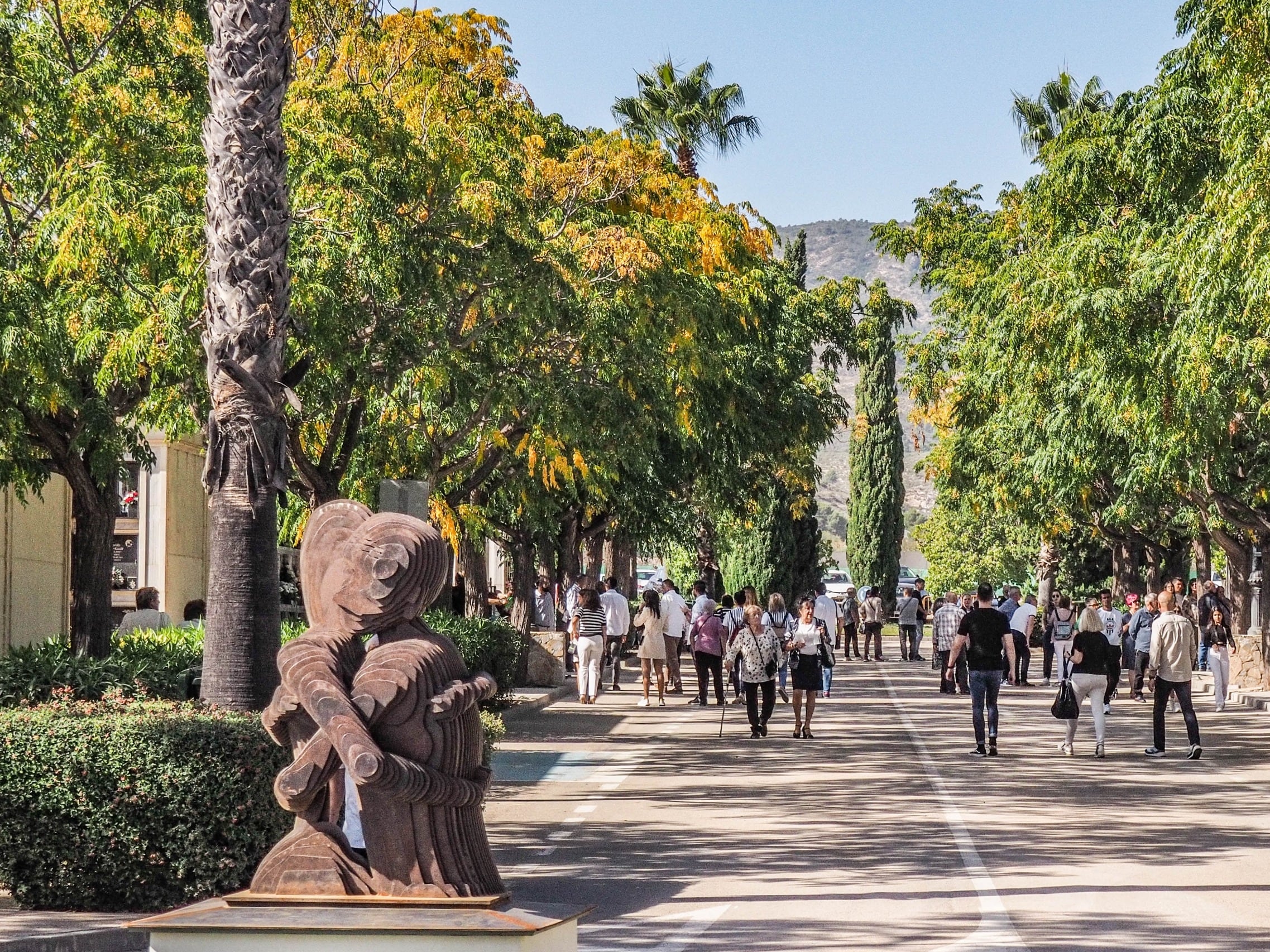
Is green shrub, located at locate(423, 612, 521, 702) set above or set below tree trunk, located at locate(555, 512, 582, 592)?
below

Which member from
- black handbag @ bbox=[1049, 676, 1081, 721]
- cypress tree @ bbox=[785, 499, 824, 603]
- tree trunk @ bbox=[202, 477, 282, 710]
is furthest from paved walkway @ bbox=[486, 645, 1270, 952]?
cypress tree @ bbox=[785, 499, 824, 603]

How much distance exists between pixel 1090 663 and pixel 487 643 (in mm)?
9293

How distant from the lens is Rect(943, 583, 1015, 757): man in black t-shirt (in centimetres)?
1878

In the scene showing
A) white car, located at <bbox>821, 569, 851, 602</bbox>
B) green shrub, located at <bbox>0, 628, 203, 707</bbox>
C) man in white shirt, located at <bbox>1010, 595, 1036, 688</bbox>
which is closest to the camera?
green shrub, located at <bbox>0, 628, 203, 707</bbox>

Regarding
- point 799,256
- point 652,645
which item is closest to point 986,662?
point 652,645

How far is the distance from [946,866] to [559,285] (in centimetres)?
834

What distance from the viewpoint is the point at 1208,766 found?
18188 millimetres

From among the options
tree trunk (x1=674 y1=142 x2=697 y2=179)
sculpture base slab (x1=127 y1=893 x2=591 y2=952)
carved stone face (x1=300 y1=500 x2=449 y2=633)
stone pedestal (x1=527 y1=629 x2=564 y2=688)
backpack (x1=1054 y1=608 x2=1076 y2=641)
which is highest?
tree trunk (x1=674 y1=142 x2=697 y2=179)

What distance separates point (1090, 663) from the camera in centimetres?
1878

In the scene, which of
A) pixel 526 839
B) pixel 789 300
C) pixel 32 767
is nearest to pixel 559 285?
pixel 526 839

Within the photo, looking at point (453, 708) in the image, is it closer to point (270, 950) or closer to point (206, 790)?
point (270, 950)

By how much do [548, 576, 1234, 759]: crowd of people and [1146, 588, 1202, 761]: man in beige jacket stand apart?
0.06ft

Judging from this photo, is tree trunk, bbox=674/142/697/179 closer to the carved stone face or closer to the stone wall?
the stone wall

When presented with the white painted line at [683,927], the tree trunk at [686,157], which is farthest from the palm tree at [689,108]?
the white painted line at [683,927]
